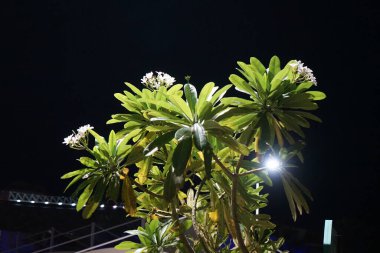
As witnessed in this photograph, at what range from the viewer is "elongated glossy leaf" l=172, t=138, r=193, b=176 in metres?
1.35

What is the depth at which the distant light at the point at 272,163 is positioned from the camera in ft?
5.68

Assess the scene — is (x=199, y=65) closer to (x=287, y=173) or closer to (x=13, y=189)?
(x=13, y=189)

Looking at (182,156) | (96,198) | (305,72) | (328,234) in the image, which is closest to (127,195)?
(96,198)

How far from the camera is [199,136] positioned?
4.34 feet

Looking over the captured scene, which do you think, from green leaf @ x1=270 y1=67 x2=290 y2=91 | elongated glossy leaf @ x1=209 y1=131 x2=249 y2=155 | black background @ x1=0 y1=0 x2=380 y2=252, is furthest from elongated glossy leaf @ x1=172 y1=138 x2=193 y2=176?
black background @ x1=0 y1=0 x2=380 y2=252

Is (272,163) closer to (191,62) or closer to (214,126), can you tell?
(214,126)

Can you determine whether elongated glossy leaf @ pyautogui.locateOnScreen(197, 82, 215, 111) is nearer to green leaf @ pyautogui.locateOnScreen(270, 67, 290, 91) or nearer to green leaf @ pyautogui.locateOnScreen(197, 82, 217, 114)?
green leaf @ pyautogui.locateOnScreen(197, 82, 217, 114)

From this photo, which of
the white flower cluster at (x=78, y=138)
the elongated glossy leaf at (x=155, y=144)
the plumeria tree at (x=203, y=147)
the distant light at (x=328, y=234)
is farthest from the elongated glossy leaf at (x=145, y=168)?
the distant light at (x=328, y=234)

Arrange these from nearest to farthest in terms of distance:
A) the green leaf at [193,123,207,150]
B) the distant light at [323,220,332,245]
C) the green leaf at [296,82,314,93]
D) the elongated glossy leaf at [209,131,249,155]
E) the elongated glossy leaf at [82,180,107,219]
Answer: the green leaf at [193,123,207,150]
the elongated glossy leaf at [209,131,249,155]
the green leaf at [296,82,314,93]
the elongated glossy leaf at [82,180,107,219]
the distant light at [323,220,332,245]

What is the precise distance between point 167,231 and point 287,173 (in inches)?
25.7

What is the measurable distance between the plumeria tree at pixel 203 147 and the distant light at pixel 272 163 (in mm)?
15

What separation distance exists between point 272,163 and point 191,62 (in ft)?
33.3

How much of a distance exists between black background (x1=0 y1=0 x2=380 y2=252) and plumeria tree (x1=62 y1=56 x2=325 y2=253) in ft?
24.6

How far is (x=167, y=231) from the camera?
195 centimetres
